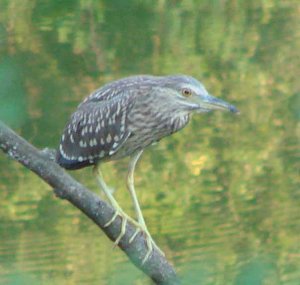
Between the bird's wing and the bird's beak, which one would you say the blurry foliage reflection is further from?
the bird's beak

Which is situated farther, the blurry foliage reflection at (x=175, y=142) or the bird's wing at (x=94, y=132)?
the bird's wing at (x=94, y=132)

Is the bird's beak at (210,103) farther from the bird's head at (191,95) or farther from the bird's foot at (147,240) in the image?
the bird's foot at (147,240)

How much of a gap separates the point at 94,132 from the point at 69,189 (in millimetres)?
881

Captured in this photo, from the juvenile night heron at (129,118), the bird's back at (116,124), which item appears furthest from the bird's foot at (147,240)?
the bird's back at (116,124)

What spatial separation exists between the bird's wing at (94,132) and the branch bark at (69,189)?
0.56 m

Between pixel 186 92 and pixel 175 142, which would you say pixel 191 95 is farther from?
pixel 175 142

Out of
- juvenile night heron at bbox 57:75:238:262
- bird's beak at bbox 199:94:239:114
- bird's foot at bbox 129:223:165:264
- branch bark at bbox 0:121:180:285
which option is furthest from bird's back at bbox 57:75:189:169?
branch bark at bbox 0:121:180:285

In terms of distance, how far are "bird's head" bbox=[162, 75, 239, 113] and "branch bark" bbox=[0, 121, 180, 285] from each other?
18.6 inches

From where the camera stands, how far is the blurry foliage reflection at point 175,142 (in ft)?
4.40

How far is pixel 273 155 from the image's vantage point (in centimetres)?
511

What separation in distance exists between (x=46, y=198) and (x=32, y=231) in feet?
1.68

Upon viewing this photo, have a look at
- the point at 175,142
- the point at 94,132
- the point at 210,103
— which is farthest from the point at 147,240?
the point at 175,142

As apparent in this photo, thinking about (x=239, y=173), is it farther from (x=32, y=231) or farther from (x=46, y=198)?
(x=32, y=231)

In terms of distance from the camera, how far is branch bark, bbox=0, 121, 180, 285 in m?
2.04
